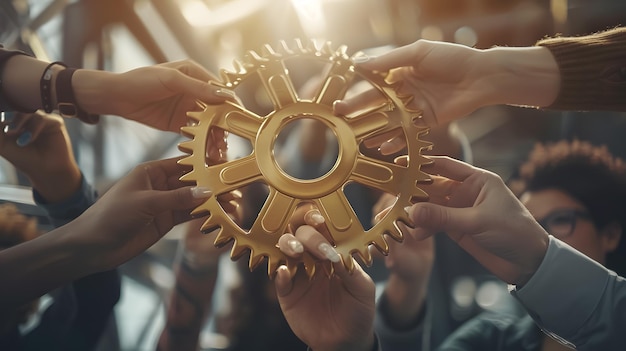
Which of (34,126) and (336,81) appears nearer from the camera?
(336,81)

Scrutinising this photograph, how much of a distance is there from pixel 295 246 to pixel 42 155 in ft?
2.17

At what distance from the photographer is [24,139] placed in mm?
1253

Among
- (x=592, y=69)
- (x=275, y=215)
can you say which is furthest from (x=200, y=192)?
(x=592, y=69)

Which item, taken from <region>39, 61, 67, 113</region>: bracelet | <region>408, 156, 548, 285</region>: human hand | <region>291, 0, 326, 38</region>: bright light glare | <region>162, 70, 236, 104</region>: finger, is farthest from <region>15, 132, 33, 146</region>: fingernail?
<region>408, 156, 548, 285</region>: human hand

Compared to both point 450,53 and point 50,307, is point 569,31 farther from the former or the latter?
point 50,307

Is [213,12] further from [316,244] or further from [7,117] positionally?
[316,244]

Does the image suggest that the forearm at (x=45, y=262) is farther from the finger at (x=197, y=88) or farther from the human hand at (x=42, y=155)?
the finger at (x=197, y=88)

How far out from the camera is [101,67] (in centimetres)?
126

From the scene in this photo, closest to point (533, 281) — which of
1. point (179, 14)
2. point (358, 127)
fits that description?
point (358, 127)

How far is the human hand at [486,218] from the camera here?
43.1 inches

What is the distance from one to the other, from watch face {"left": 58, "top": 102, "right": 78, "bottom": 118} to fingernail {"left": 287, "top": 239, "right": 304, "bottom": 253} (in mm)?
570

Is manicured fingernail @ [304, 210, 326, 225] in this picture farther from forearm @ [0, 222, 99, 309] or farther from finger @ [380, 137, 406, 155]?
forearm @ [0, 222, 99, 309]

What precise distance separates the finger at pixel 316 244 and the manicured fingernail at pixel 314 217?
0.02 m

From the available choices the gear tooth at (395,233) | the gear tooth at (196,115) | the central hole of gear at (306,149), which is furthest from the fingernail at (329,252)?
the gear tooth at (196,115)
